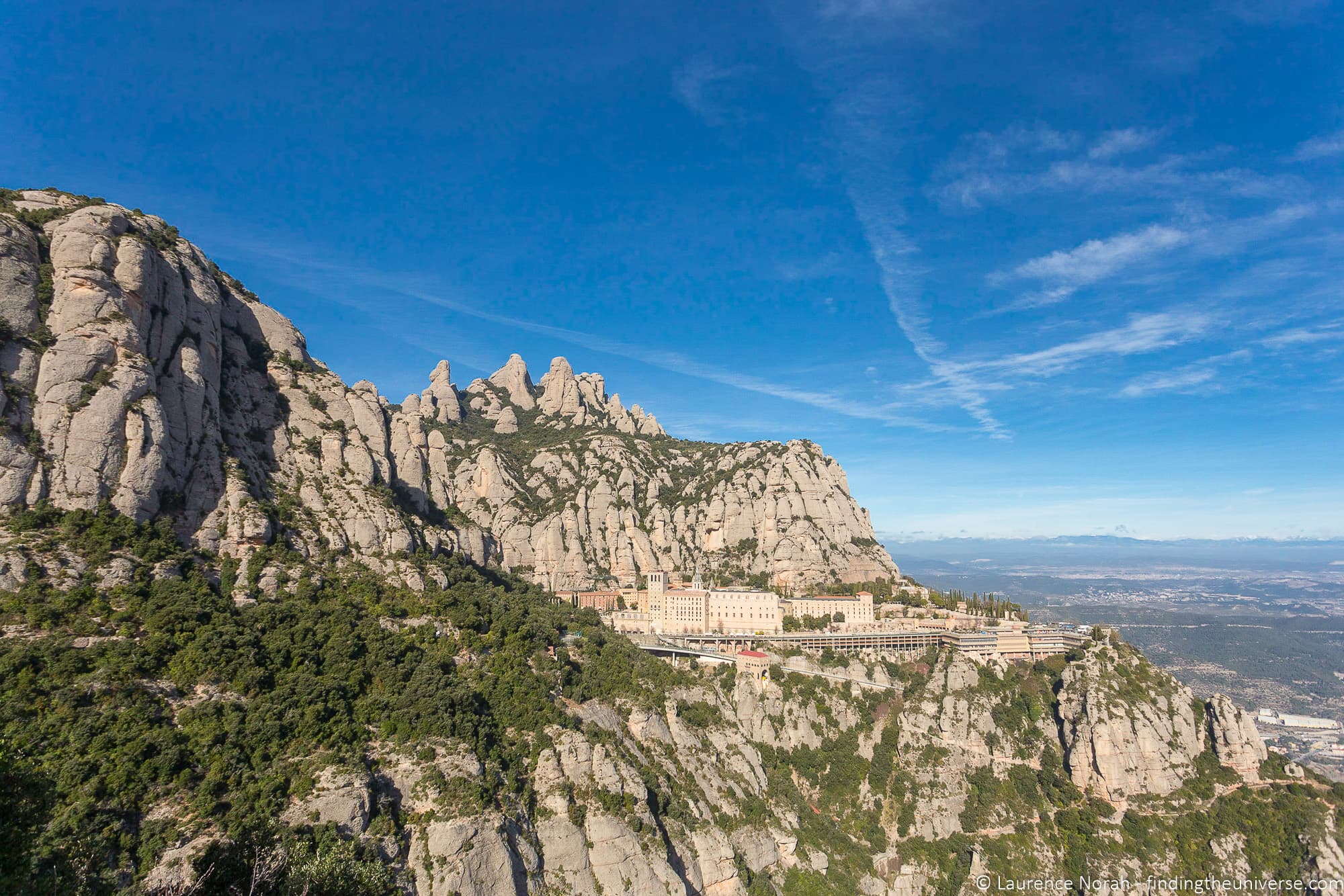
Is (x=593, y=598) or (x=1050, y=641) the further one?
(x=593, y=598)

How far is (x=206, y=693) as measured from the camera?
45.8 metres

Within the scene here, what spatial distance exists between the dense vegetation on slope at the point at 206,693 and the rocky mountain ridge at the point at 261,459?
5555mm

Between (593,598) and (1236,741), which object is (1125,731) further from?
(593,598)

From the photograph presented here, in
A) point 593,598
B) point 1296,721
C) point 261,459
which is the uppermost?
point 261,459

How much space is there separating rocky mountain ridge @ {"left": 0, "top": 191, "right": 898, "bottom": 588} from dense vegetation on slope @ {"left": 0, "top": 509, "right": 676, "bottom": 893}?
555cm

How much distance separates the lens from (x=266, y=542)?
210 feet

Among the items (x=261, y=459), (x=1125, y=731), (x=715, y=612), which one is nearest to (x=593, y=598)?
(x=715, y=612)

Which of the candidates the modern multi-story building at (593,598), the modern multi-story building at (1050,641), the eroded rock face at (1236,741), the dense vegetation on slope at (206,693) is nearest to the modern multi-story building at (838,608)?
the modern multi-story building at (1050,641)

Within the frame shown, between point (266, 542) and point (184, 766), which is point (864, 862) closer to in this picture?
point (184, 766)

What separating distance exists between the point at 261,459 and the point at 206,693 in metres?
35.1

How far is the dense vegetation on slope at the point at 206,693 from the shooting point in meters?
33.8

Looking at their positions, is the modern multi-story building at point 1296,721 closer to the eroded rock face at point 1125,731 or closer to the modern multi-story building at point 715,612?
the eroded rock face at point 1125,731

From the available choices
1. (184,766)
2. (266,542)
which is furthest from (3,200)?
(184,766)

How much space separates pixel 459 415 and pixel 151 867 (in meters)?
149
